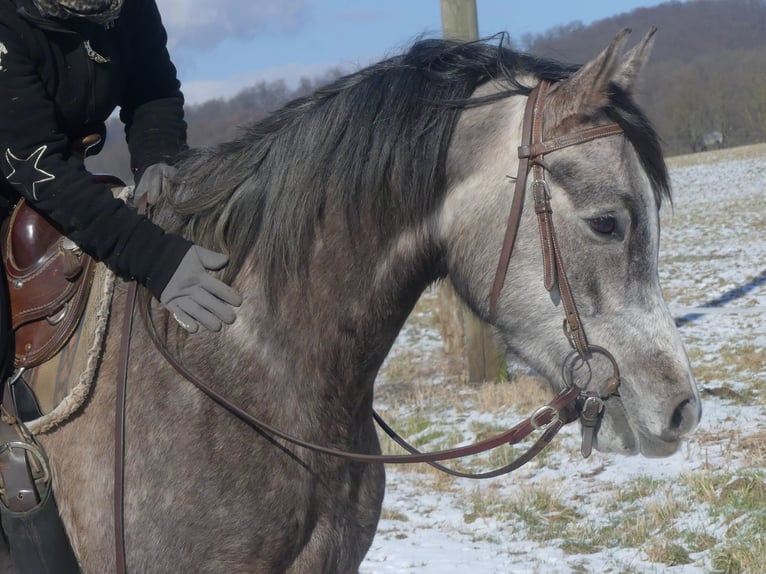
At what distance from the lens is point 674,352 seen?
2070mm

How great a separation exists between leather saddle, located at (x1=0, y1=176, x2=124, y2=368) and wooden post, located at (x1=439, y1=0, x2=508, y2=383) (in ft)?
15.2

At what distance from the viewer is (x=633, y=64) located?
7.14 feet

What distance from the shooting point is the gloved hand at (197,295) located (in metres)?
2.25

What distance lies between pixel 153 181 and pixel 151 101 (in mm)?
501

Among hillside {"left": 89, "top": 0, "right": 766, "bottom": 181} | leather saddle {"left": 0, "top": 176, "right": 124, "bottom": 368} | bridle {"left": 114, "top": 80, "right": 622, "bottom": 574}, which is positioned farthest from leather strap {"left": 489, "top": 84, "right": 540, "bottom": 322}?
hillside {"left": 89, "top": 0, "right": 766, "bottom": 181}

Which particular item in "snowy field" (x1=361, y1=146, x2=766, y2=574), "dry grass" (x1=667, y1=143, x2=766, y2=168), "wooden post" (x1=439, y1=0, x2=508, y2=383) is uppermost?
"wooden post" (x1=439, y1=0, x2=508, y2=383)

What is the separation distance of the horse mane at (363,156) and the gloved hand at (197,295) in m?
0.09

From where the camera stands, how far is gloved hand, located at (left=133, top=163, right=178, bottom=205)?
2.51 metres

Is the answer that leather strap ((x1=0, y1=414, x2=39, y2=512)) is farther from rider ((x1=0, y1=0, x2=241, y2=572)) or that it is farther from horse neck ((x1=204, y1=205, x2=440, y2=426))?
horse neck ((x1=204, y1=205, x2=440, y2=426))

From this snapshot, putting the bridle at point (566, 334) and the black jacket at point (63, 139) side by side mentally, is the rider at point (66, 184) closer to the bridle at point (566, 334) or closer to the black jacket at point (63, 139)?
the black jacket at point (63, 139)

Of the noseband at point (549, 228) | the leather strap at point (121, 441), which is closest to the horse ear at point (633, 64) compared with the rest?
the noseband at point (549, 228)

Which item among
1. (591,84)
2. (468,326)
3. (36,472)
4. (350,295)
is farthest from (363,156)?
(468,326)

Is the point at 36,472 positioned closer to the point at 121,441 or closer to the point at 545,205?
the point at 121,441

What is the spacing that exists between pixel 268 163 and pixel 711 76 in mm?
68700
